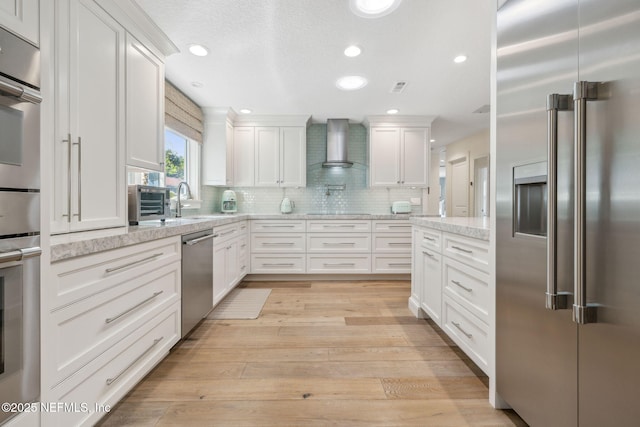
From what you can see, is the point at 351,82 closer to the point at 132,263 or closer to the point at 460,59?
the point at 460,59

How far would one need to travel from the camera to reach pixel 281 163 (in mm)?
4180

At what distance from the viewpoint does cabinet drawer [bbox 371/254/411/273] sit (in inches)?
152

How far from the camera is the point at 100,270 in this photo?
1.20 metres

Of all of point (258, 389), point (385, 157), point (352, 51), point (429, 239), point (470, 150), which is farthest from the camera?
point (470, 150)

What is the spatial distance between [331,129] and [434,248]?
2793 millimetres

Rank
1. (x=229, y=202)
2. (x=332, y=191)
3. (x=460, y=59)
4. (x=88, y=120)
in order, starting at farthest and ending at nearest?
(x=332, y=191) → (x=229, y=202) → (x=460, y=59) → (x=88, y=120)

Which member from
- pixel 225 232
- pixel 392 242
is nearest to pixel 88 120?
pixel 225 232

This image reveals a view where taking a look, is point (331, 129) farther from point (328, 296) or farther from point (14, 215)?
point (14, 215)

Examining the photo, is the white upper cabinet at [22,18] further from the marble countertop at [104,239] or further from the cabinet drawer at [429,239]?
the cabinet drawer at [429,239]

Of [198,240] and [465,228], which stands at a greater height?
[465,228]

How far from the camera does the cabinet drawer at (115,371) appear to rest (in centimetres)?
105

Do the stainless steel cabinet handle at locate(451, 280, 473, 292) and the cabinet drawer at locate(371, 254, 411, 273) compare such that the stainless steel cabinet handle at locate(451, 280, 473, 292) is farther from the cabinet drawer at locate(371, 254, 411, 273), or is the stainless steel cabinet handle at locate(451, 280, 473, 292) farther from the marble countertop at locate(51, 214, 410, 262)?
the cabinet drawer at locate(371, 254, 411, 273)

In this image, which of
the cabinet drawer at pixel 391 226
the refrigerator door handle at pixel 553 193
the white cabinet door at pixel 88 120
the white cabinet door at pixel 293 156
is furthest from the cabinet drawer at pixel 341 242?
the refrigerator door handle at pixel 553 193

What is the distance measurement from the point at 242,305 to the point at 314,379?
1.50m
